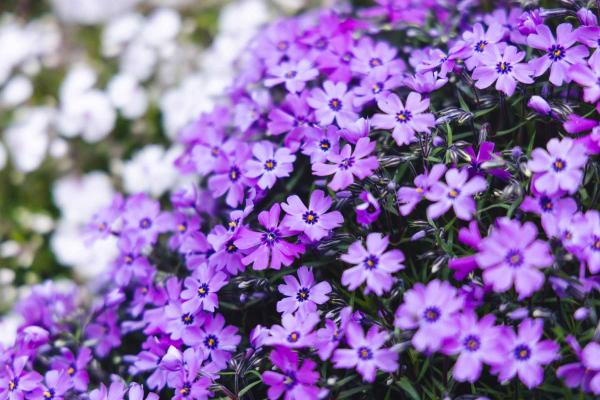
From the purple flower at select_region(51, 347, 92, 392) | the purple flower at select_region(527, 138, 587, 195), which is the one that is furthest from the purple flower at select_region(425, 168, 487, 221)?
the purple flower at select_region(51, 347, 92, 392)

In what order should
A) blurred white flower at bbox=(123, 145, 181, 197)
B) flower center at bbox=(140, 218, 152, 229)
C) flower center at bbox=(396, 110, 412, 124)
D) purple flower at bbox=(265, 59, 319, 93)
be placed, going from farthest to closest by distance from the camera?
blurred white flower at bbox=(123, 145, 181, 197) < flower center at bbox=(140, 218, 152, 229) < purple flower at bbox=(265, 59, 319, 93) < flower center at bbox=(396, 110, 412, 124)

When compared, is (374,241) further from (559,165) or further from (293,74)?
(293,74)

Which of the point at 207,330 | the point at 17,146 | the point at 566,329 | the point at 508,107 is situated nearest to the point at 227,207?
the point at 207,330

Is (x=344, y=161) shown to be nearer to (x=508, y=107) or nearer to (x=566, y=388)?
(x=508, y=107)

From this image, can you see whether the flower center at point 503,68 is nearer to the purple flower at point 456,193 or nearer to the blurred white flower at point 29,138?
the purple flower at point 456,193

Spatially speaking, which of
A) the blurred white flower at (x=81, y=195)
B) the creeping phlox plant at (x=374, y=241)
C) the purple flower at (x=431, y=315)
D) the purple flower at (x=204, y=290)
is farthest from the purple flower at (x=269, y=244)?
the blurred white flower at (x=81, y=195)

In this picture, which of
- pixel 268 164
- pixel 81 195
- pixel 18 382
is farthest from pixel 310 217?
pixel 81 195

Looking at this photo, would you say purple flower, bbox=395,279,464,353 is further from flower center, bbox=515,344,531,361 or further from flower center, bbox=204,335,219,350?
flower center, bbox=204,335,219,350
